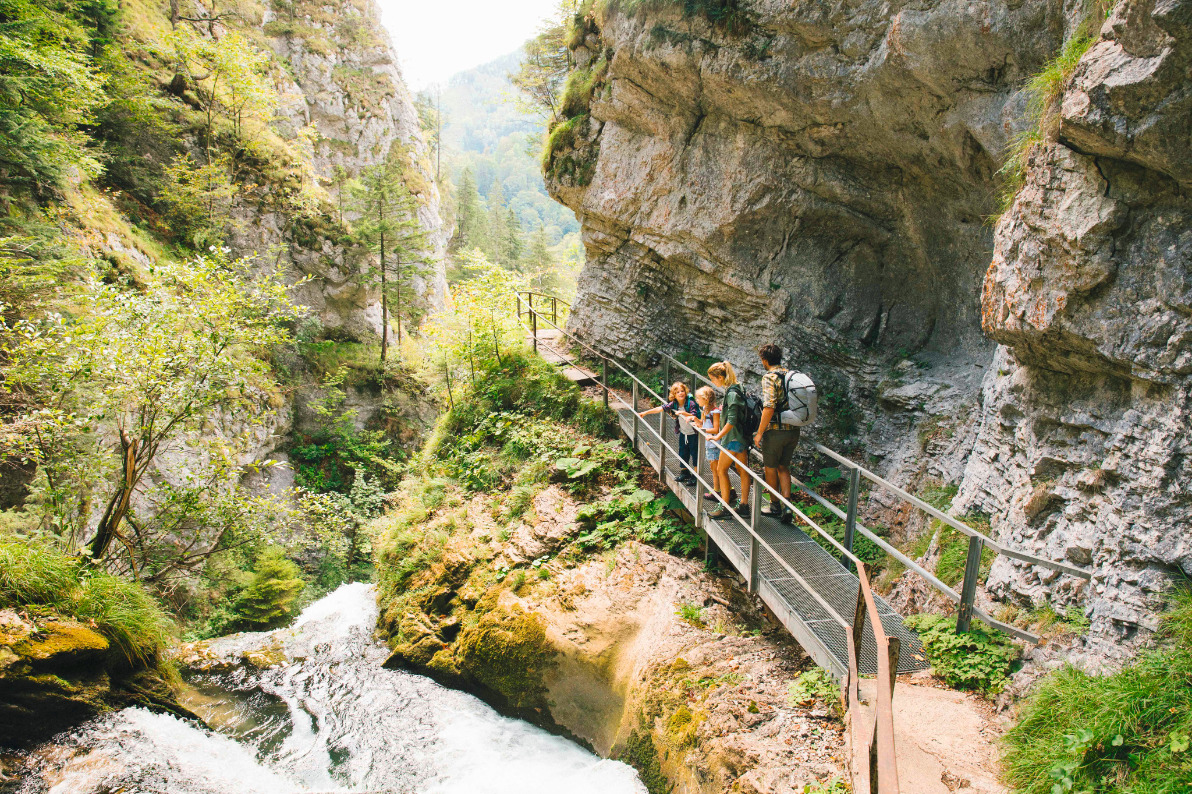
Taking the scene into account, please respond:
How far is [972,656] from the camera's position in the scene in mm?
4590

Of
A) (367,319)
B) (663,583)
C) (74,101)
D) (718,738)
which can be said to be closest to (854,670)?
(718,738)

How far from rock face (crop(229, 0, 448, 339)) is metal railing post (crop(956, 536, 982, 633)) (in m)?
20.6

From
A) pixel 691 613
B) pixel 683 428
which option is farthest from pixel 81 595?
pixel 683 428

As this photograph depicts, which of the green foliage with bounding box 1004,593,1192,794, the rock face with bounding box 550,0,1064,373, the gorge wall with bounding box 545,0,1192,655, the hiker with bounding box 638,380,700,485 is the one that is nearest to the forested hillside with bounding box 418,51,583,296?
the rock face with bounding box 550,0,1064,373

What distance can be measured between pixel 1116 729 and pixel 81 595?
959cm

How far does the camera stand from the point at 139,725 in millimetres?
6469

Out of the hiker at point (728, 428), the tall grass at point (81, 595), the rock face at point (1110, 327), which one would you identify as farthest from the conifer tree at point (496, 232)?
the rock face at point (1110, 327)

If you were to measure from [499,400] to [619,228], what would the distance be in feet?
15.4

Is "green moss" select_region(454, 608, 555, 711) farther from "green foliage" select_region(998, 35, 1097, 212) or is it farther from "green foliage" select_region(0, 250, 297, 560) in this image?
"green foliage" select_region(998, 35, 1097, 212)

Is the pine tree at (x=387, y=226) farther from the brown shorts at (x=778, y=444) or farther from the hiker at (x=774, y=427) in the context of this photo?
the brown shorts at (x=778, y=444)

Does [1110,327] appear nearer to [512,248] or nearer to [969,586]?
[969,586]

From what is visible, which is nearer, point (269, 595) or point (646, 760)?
point (646, 760)

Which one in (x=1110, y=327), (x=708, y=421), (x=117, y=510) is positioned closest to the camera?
(x=1110, y=327)

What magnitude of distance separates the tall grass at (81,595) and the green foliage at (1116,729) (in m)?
8.97
